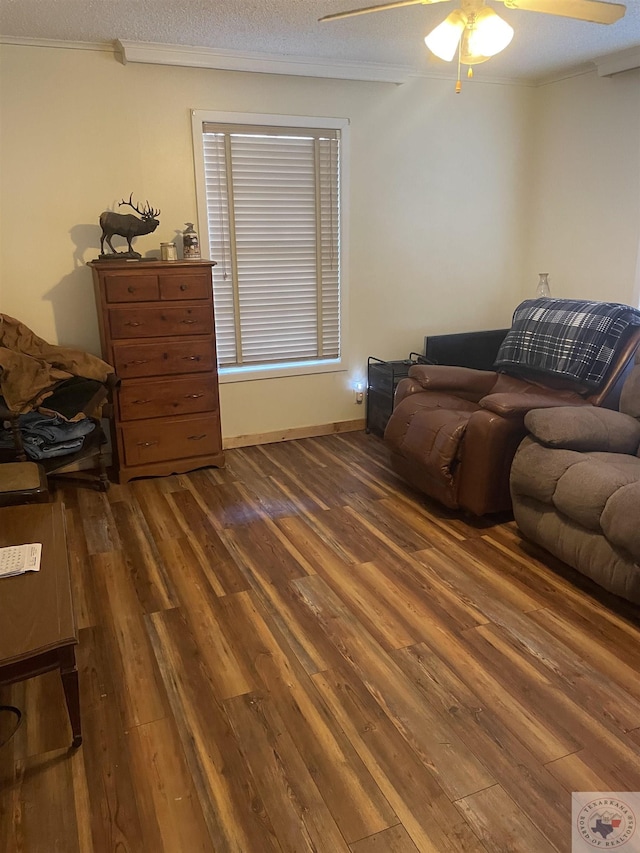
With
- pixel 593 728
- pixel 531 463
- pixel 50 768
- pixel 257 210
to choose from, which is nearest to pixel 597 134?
pixel 257 210

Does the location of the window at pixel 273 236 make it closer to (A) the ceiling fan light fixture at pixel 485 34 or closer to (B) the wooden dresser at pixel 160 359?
(B) the wooden dresser at pixel 160 359

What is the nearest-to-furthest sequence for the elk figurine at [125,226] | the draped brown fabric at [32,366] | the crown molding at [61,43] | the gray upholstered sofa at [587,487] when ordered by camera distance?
the gray upholstered sofa at [587,487], the draped brown fabric at [32,366], the crown molding at [61,43], the elk figurine at [125,226]

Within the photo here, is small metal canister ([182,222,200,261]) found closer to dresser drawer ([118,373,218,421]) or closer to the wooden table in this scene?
dresser drawer ([118,373,218,421])

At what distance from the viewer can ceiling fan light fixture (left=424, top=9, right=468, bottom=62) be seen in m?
2.11

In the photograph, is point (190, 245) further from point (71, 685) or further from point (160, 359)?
point (71, 685)

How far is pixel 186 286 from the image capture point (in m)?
3.56

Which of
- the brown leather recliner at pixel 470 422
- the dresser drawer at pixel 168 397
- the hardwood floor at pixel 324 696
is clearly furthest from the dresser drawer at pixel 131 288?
the brown leather recliner at pixel 470 422

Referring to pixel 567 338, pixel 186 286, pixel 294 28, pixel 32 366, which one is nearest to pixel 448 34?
pixel 294 28

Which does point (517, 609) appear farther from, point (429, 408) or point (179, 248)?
point (179, 248)

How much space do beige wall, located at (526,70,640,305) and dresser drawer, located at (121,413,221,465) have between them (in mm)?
2756

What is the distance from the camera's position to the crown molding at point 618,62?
3.66 metres

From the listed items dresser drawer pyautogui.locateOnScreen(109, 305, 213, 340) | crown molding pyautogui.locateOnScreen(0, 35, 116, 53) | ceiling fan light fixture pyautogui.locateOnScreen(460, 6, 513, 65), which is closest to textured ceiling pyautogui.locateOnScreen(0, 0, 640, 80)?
crown molding pyautogui.locateOnScreen(0, 35, 116, 53)

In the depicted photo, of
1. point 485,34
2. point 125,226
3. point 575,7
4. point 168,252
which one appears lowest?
point 168,252

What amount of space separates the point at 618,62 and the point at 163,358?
3243 mm
